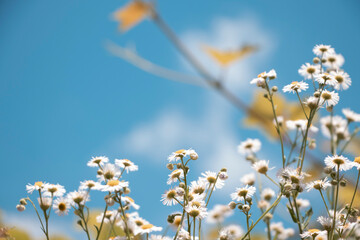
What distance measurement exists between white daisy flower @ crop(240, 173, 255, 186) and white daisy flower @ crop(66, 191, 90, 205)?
0.32 m

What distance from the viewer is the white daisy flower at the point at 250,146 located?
87cm

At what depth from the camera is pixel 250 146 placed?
0.88 metres

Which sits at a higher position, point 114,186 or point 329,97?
point 329,97

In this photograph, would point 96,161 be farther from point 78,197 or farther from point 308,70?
point 308,70

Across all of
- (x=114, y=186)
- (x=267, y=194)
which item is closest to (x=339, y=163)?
(x=267, y=194)

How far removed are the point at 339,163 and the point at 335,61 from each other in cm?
30

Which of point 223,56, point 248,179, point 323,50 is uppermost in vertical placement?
point 323,50

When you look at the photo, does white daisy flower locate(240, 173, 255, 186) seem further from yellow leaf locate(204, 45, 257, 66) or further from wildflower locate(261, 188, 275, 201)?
yellow leaf locate(204, 45, 257, 66)

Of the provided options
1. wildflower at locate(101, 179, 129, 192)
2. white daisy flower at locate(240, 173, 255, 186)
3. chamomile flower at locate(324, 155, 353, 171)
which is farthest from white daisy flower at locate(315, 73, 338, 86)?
wildflower at locate(101, 179, 129, 192)

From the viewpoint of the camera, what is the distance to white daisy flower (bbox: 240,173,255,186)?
75 centimetres

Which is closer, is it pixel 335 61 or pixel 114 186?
pixel 114 186

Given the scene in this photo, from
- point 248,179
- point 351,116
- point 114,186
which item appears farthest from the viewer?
point 351,116

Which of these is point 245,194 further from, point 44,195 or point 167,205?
point 44,195

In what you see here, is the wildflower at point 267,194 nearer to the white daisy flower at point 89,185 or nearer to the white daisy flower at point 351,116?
the white daisy flower at point 351,116
